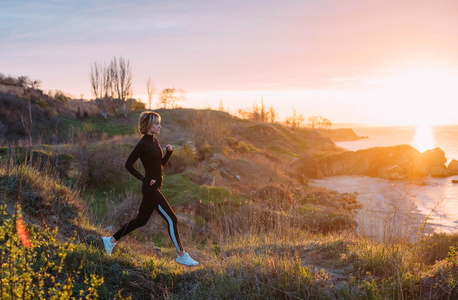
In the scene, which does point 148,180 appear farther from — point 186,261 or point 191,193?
point 191,193

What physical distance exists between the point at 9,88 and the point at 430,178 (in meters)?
46.8

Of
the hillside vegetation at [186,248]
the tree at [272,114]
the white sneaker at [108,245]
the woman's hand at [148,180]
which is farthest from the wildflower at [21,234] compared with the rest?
the tree at [272,114]

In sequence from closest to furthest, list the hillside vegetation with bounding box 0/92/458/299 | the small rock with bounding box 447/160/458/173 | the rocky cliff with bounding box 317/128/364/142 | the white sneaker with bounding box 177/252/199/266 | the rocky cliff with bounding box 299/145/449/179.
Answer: the hillside vegetation with bounding box 0/92/458/299
the white sneaker with bounding box 177/252/199/266
the rocky cliff with bounding box 299/145/449/179
the small rock with bounding box 447/160/458/173
the rocky cliff with bounding box 317/128/364/142

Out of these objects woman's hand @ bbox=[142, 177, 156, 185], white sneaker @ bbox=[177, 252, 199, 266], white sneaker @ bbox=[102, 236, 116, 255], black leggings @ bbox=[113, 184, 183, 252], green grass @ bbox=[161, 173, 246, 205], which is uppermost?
woman's hand @ bbox=[142, 177, 156, 185]

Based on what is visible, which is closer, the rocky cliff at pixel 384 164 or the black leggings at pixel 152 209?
the black leggings at pixel 152 209

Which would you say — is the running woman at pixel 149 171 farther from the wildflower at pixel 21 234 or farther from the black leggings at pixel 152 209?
the wildflower at pixel 21 234

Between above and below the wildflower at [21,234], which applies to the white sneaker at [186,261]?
below

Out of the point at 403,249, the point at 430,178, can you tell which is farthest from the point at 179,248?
the point at 430,178

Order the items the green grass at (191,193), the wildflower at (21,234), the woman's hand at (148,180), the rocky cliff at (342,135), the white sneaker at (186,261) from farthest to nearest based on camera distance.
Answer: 1. the rocky cliff at (342,135)
2. the green grass at (191,193)
3. the white sneaker at (186,261)
4. the woman's hand at (148,180)
5. the wildflower at (21,234)

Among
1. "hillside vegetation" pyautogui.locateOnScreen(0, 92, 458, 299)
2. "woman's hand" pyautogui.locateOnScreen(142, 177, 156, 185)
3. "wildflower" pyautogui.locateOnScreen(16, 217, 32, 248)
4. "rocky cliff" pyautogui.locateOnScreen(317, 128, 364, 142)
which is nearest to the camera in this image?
"wildflower" pyautogui.locateOnScreen(16, 217, 32, 248)

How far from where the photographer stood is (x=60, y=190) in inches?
290

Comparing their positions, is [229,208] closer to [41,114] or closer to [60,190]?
[60,190]

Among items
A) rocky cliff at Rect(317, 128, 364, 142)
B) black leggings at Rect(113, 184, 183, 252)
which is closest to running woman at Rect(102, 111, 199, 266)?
Result: black leggings at Rect(113, 184, 183, 252)

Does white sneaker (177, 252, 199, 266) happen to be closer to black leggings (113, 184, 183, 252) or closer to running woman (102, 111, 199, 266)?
running woman (102, 111, 199, 266)
